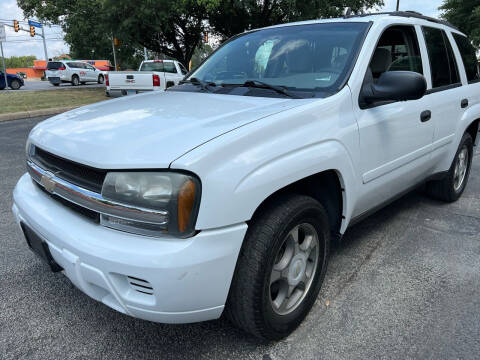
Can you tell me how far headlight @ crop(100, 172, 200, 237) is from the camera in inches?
64.0

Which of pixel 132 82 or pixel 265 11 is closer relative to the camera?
pixel 132 82

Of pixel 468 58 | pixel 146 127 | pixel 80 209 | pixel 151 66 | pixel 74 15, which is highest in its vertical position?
pixel 74 15

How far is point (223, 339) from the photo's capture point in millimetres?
2168

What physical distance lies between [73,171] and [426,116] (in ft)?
8.41

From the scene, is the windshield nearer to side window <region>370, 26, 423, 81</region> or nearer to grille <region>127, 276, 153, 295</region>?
side window <region>370, 26, 423, 81</region>

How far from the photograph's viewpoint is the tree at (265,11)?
49.3ft

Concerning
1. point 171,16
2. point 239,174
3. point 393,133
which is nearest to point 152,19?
point 171,16

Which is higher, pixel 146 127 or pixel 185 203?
pixel 146 127

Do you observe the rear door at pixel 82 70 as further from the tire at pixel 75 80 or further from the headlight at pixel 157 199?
the headlight at pixel 157 199

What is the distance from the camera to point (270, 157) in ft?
6.00

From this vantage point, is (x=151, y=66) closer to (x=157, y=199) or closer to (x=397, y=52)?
(x=397, y=52)

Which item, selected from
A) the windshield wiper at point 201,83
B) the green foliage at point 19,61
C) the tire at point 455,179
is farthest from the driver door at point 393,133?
the green foliage at point 19,61

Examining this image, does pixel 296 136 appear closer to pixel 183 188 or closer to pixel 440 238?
pixel 183 188

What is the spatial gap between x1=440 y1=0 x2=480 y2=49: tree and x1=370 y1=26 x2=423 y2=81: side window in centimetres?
3203
